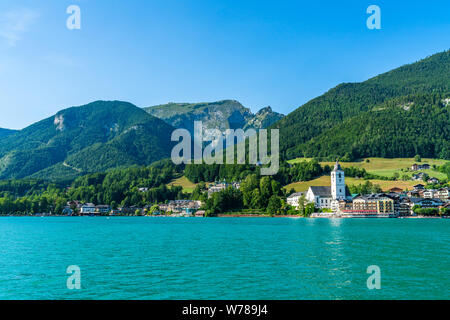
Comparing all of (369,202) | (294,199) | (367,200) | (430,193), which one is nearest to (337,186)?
(294,199)

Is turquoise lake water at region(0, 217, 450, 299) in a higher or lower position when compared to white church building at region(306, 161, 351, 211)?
lower

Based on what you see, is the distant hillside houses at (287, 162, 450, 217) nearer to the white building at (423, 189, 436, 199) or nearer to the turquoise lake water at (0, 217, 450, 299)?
the white building at (423, 189, 436, 199)

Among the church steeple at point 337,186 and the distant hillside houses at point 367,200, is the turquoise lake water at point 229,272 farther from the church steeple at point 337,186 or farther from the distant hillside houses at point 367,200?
the church steeple at point 337,186

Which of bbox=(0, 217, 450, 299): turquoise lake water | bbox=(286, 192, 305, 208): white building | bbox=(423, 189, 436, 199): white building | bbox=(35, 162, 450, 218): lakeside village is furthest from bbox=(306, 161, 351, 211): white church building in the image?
bbox=(0, 217, 450, 299): turquoise lake water

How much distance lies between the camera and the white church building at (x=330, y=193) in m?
160

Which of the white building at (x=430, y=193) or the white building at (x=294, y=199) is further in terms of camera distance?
the white building at (x=294, y=199)

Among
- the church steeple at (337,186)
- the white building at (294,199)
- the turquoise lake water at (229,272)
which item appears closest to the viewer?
the turquoise lake water at (229,272)

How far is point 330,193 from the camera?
165 m

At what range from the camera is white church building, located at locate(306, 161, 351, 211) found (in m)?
160

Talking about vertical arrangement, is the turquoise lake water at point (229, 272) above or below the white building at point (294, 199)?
below

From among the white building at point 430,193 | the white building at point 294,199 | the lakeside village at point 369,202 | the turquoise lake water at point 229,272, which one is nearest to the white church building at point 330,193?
the lakeside village at point 369,202
